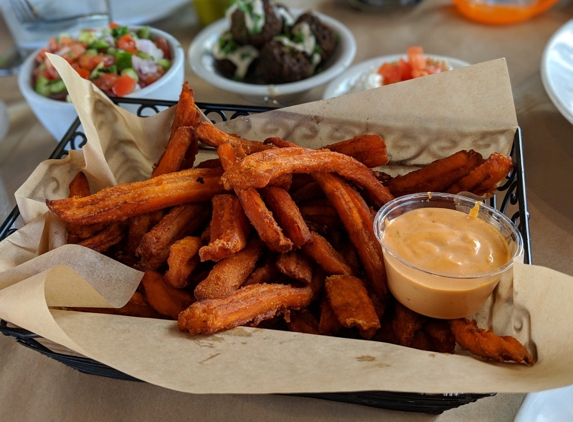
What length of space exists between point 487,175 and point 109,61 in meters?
1.53

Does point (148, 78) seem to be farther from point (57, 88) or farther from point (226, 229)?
point (226, 229)

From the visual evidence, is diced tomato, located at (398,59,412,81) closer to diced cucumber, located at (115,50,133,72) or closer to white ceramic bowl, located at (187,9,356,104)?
white ceramic bowl, located at (187,9,356,104)

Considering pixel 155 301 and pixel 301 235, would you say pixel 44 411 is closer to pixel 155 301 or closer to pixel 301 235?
pixel 155 301

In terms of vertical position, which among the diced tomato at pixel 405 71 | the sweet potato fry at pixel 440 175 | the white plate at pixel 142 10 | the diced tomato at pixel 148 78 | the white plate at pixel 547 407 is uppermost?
the sweet potato fry at pixel 440 175

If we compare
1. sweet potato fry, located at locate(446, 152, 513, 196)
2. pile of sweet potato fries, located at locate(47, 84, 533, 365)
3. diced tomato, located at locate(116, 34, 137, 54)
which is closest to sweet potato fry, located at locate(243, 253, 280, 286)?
pile of sweet potato fries, located at locate(47, 84, 533, 365)

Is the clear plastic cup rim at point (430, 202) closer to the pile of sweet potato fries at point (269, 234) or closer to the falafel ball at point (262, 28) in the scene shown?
the pile of sweet potato fries at point (269, 234)

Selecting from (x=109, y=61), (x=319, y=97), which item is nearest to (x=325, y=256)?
(x=319, y=97)

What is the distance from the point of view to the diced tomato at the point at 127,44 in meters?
2.04

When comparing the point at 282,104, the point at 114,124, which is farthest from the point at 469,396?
the point at 282,104

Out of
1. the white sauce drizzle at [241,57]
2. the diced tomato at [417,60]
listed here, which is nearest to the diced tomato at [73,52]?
the white sauce drizzle at [241,57]

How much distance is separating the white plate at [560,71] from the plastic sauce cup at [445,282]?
79 centimetres

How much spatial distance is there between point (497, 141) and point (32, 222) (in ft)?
3.81

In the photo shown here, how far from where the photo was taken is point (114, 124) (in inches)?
55.6

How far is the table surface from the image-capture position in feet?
3.56
